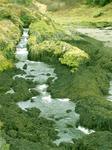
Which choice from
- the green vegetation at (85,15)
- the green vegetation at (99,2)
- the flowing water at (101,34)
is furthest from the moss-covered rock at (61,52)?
the green vegetation at (99,2)

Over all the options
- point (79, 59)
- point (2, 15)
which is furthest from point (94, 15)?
point (79, 59)

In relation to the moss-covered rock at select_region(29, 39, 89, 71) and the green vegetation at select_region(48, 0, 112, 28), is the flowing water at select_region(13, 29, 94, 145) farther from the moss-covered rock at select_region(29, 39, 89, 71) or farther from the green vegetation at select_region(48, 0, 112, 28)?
the green vegetation at select_region(48, 0, 112, 28)

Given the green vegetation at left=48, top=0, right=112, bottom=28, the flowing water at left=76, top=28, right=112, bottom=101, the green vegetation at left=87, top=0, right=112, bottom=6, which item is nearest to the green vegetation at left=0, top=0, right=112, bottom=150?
the flowing water at left=76, top=28, right=112, bottom=101

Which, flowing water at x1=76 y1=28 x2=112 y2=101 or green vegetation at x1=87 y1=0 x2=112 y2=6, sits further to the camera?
green vegetation at x1=87 y1=0 x2=112 y2=6

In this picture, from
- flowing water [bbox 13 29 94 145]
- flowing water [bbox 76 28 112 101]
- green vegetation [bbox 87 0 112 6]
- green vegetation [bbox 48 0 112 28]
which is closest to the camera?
flowing water [bbox 13 29 94 145]

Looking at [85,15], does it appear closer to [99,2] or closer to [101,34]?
[99,2]

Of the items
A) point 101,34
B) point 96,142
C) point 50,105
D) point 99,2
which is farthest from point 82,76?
point 99,2

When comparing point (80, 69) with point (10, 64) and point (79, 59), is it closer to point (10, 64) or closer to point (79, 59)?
point (79, 59)

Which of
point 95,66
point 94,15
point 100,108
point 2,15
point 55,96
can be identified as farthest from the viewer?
point 94,15
